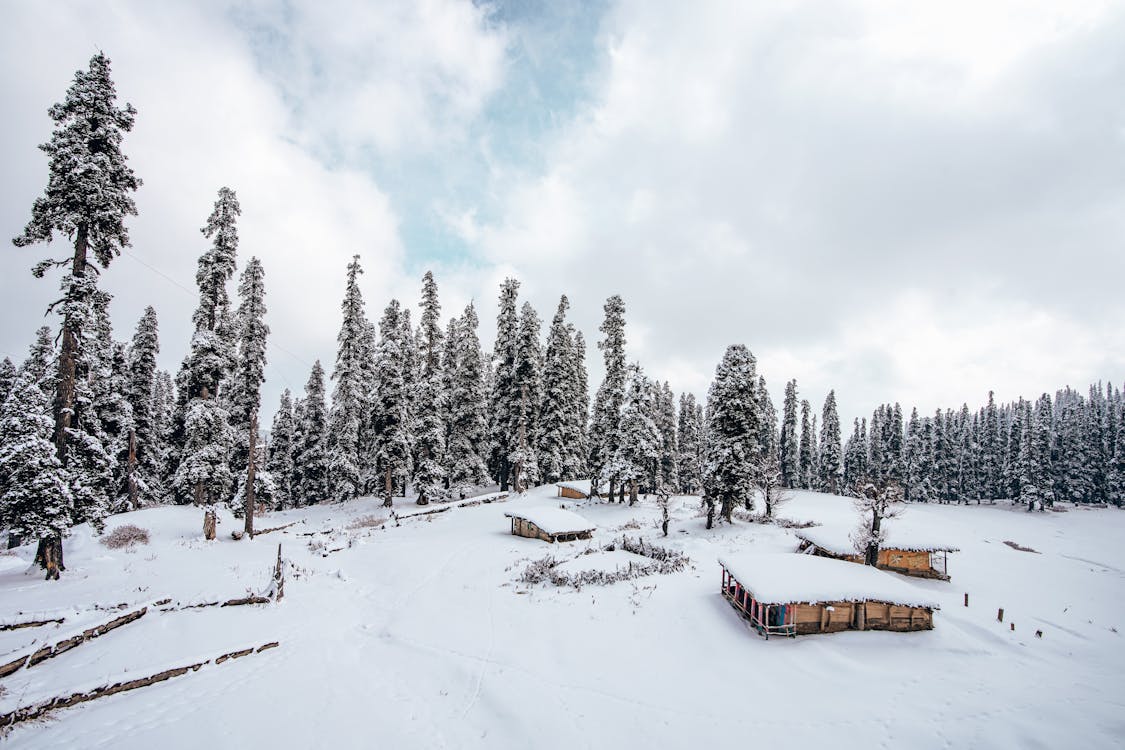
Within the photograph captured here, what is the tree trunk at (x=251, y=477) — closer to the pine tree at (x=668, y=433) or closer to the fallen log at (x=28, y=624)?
the fallen log at (x=28, y=624)

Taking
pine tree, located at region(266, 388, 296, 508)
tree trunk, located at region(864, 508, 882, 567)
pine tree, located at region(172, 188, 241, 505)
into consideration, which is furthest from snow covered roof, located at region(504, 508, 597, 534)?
pine tree, located at region(266, 388, 296, 508)

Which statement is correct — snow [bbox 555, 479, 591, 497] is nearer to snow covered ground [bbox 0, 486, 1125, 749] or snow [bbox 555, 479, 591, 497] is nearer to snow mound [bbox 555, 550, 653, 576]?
snow mound [bbox 555, 550, 653, 576]

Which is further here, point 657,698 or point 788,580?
point 788,580

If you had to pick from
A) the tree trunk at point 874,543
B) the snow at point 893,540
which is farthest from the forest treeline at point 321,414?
the tree trunk at point 874,543

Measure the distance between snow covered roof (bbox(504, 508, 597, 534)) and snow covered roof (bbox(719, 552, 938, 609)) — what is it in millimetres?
12258

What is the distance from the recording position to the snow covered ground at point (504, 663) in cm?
1149

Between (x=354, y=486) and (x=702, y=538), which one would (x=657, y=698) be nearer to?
(x=702, y=538)

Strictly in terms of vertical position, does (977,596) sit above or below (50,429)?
below

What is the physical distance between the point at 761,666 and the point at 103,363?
43.7 meters

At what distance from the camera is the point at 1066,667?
17.9m

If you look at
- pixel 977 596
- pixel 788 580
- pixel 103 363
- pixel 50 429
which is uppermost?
pixel 103 363

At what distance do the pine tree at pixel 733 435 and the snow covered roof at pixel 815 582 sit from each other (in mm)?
13821

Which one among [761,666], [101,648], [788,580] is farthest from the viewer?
[788,580]

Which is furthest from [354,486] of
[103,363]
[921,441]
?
[921,441]
